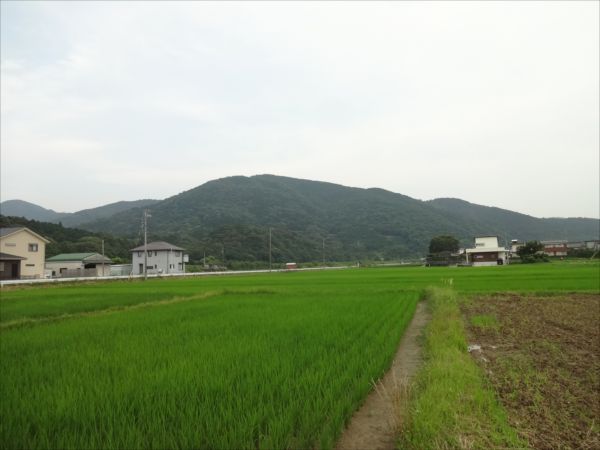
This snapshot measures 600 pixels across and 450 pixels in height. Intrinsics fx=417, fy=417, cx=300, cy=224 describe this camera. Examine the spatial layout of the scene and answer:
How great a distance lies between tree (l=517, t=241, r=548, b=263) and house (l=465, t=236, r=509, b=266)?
254cm

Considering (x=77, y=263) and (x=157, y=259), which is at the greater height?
(x=157, y=259)

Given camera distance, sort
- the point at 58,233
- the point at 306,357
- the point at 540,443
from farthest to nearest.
Result: the point at 58,233 → the point at 306,357 → the point at 540,443

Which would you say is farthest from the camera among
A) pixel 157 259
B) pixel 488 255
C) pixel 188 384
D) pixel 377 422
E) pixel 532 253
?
pixel 488 255

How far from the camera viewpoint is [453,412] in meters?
3.47

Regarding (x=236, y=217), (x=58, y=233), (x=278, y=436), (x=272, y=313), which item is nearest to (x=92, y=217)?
(x=236, y=217)

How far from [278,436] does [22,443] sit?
174cm

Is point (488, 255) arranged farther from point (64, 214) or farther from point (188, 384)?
point (64, 214)

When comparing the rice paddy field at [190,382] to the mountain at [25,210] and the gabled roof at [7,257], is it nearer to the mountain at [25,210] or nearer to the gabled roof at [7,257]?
the gabled roof at [7,257]

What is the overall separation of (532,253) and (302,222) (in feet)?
183

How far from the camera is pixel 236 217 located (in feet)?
305

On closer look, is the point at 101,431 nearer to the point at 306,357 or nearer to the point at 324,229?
the point at 306,357

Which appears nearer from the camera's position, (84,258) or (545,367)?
(545,367)

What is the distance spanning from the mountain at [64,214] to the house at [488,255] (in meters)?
82.1

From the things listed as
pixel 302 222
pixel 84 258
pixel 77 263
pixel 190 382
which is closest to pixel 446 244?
pixel 302 222
